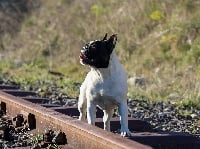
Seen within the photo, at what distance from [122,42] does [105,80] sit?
852 cm

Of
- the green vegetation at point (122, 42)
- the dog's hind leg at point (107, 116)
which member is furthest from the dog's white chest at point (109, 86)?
the green vegetation at point (122, 42)

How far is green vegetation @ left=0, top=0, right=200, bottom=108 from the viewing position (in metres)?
10.2

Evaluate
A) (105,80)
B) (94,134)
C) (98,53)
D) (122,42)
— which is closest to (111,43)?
(98,53)

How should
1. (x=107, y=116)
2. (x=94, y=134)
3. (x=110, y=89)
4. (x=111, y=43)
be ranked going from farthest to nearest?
(x=107, y=116), (x=111, y=43), (x=110, y=89), (x=94, y=134)

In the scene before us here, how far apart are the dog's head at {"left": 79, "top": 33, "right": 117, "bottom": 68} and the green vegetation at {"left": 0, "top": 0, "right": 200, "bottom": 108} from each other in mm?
3817

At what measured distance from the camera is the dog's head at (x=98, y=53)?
4660 millimetres

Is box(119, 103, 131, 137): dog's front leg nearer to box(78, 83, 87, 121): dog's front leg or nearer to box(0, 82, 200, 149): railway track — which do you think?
box(0, 82, 200, 149): railway track

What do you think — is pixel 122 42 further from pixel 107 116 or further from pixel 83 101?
pixel 107 116

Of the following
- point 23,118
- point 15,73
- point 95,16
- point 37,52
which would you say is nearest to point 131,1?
point 95,16

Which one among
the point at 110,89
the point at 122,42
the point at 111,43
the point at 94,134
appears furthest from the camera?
the point at 122,42

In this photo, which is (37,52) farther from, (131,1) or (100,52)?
(100,52)

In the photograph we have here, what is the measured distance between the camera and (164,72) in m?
11.0

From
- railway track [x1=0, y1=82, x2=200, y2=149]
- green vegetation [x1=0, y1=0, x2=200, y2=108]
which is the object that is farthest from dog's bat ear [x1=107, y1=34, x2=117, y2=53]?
green vegetation [x1=0, y1=0, x2=200, y2=108]

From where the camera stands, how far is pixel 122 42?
43.1ft
